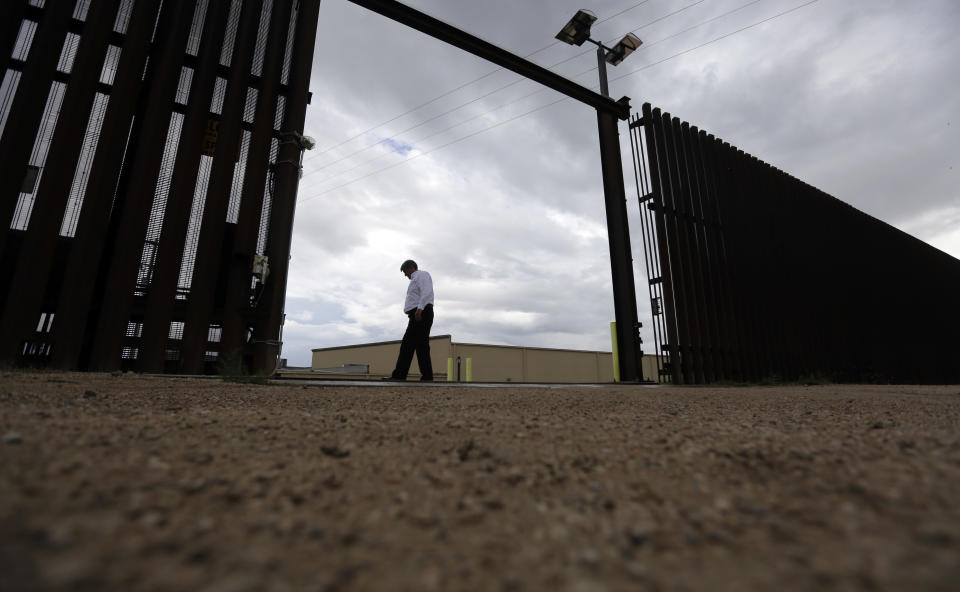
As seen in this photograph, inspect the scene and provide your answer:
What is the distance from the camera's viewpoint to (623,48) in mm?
7781

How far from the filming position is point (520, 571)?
71cm

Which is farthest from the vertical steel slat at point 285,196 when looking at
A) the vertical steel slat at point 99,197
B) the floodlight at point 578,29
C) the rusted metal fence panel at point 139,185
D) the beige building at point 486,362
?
the beige building at point 486,362

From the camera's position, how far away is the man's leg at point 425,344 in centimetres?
A: 493

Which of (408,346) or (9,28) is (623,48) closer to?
(408,346)

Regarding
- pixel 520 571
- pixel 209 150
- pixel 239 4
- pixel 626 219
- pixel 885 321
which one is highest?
pixel 239 4

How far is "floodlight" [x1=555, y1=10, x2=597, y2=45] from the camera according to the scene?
7.29 metres

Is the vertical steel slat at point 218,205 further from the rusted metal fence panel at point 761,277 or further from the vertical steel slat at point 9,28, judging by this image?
the rusted metal fence panel at point 761,277

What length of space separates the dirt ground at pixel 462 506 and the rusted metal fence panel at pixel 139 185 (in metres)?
2.25

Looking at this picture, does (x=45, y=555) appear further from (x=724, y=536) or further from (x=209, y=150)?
(x=209, y=150)

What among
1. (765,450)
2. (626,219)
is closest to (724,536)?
→ (765,450)

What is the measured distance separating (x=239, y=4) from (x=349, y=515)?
547 centimetres

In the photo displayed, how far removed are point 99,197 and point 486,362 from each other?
411 inches

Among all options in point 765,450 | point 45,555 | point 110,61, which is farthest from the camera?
point 110,61

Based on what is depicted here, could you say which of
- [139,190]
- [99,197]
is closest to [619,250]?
[139,190]
